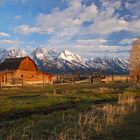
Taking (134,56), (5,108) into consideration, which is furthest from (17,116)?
(134,56)

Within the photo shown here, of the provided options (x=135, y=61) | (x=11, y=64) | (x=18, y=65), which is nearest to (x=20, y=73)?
(x=18, y=65)

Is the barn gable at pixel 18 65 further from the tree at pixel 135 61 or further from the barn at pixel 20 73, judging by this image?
the tree at pixel 135 61

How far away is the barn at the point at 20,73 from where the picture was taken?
97438mm

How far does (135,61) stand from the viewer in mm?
83438

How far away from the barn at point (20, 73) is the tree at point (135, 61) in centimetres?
2955

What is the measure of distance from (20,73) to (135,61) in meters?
35.9

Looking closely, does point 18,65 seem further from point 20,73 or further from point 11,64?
point 11,64

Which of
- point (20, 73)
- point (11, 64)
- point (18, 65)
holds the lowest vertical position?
point (20, 73)

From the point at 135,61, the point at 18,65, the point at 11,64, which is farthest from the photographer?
the point at 11,64

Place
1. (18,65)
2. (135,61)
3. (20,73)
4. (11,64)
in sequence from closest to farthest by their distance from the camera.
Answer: (135,61) → (20,73) → (18,65) → (11,64)

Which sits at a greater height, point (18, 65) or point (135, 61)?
point (18, 65)

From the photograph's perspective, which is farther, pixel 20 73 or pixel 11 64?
pixel 11 64

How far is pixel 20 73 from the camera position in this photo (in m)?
102

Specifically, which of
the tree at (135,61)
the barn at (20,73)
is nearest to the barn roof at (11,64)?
the barn at (20,73)
